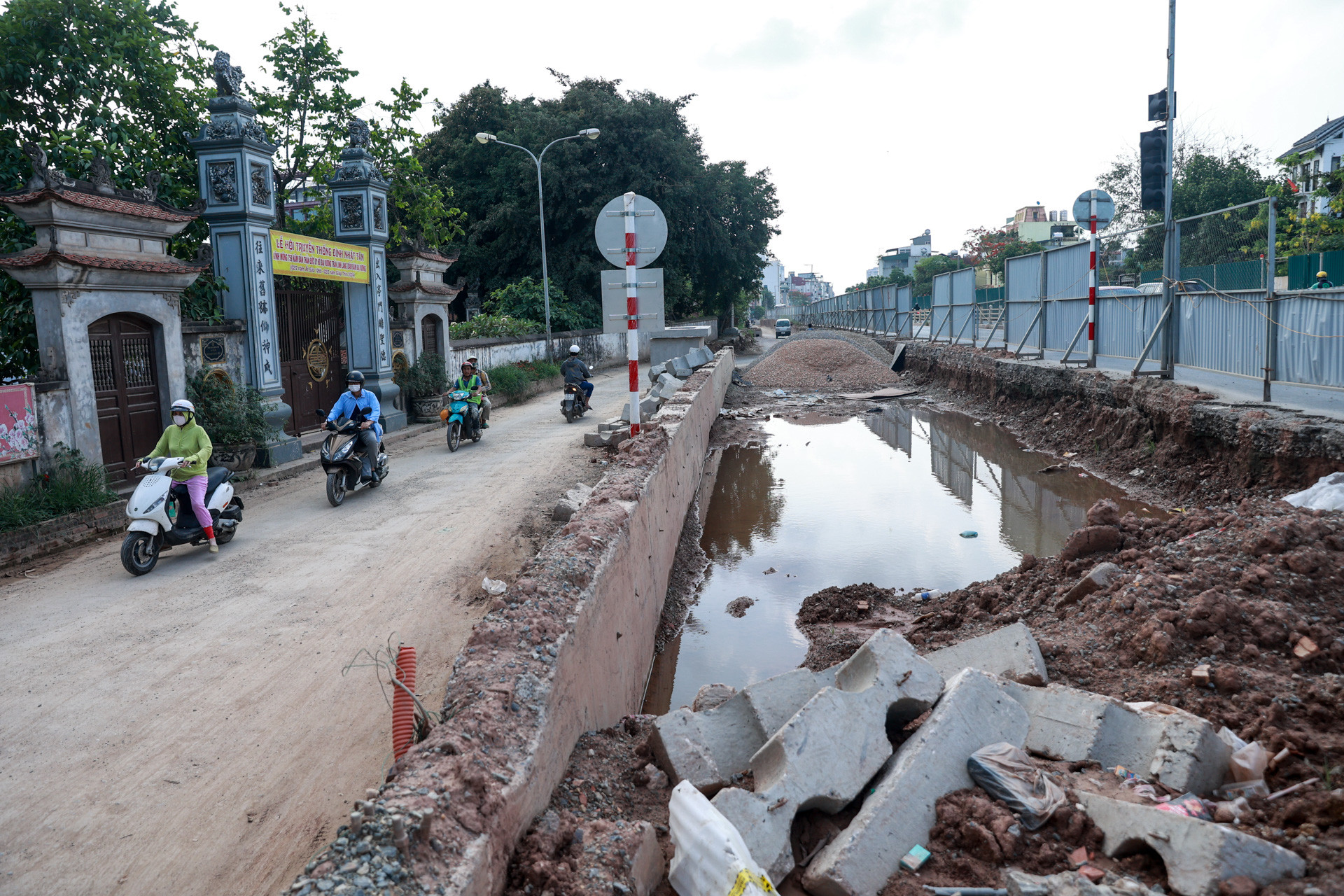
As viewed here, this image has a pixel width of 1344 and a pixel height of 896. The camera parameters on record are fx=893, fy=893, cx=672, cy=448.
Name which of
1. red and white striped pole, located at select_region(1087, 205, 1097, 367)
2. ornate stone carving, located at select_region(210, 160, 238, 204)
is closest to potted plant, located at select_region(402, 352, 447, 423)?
ornate stone carving, located at select_region(210, 160, 238, 204)

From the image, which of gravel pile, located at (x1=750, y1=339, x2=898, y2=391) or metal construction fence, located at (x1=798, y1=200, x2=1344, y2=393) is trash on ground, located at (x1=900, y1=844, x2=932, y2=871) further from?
gravel pile, located at (x1=750, y1=339, x2=898, y2=391)

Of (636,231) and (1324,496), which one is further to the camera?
(636,231)

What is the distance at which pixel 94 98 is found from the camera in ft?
42.8

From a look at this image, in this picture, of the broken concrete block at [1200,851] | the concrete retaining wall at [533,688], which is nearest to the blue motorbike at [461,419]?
the concrete retaining wall at [533,688]

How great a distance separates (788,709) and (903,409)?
16.1 m

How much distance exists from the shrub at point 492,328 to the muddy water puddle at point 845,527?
12.9 m

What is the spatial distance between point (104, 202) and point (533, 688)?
8.50 m

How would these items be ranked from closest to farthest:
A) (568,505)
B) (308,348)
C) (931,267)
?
(568,505) < (308,348) < (931,267)

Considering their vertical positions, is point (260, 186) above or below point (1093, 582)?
above

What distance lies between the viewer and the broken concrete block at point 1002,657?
4051 mm

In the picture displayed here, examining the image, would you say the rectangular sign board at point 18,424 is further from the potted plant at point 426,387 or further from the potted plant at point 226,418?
the potted plant at point 426,387

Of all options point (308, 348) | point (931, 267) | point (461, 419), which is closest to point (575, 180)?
point (308, 348)

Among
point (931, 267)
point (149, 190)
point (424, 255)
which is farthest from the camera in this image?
point (931, 267)

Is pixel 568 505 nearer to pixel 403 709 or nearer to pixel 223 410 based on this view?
pixel 403 709
